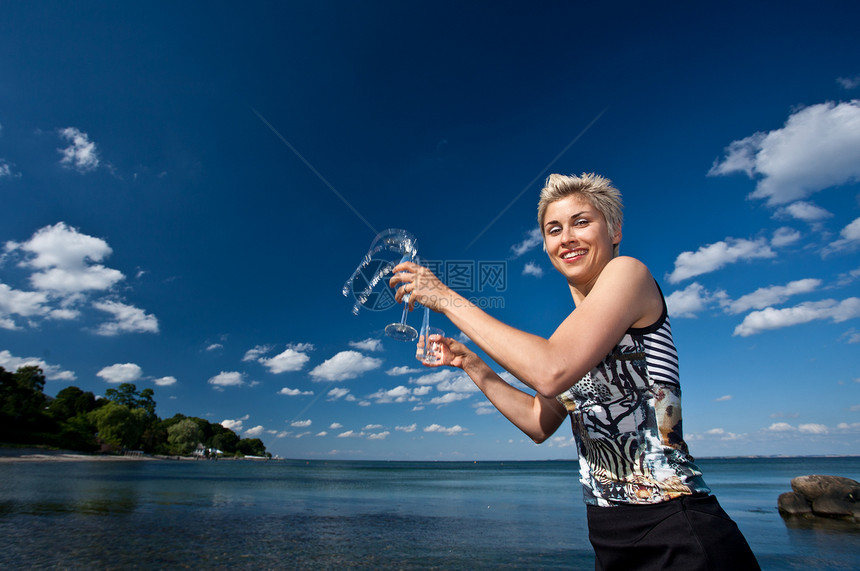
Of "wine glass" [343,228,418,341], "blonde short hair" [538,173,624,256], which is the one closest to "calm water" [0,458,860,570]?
"wine glass" [343,228,418,341]

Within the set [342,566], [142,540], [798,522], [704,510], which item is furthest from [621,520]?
[798,522]

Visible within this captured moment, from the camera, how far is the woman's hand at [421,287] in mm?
1613

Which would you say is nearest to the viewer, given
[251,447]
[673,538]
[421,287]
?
[673,538]

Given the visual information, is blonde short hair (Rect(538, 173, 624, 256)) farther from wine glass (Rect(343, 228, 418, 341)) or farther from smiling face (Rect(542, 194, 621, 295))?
wine glass (Rect(343, 228, 418, 341))

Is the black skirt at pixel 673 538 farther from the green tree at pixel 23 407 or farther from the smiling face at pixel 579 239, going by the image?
the green tree at pixel 23 407

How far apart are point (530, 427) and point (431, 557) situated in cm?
1177

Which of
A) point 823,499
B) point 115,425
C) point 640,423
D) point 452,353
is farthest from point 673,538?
point 115,425

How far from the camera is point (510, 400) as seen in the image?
2199 mm

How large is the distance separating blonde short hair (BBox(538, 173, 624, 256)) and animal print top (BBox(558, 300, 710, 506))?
440 millimetres

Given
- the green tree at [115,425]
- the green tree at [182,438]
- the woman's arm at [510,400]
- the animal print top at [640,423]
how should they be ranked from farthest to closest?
the green tree at [182,438] → the green tree at [115,425] → the woman's arm at [510,400] → the animal print top at [640,423]

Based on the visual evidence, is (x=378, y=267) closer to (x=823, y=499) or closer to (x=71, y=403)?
(x=823, y=499)

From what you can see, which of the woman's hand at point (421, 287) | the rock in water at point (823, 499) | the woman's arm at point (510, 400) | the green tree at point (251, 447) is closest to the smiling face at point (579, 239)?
the woman's hand at point (421, 287)

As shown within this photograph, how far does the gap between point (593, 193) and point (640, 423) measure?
890mm

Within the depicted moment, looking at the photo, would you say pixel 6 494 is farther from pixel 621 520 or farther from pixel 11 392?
pixel 11 392
